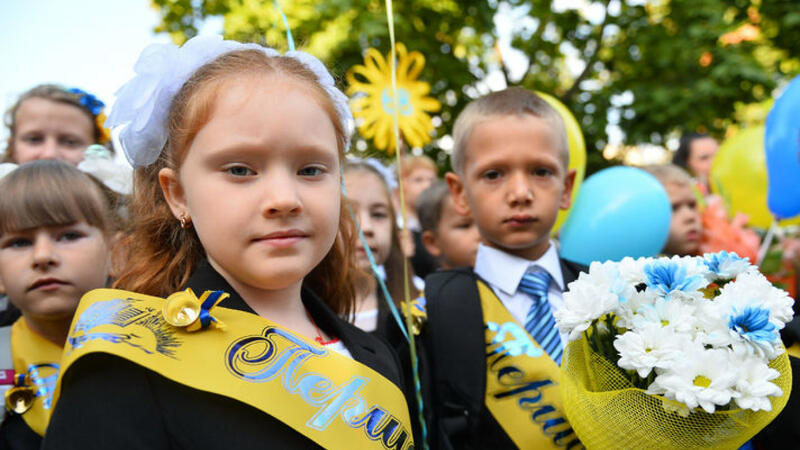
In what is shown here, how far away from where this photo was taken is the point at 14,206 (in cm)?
191

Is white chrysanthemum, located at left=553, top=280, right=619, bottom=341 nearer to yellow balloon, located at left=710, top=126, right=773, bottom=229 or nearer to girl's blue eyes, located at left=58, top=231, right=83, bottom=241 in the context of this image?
girl's blue eyes, located at left=58, top=231, right=83, bottom=241

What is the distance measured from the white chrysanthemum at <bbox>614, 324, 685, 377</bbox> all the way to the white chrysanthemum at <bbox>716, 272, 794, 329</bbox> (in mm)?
171

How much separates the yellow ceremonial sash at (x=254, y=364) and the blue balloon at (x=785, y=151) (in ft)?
7.88

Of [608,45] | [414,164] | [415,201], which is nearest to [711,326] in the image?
[415,201]

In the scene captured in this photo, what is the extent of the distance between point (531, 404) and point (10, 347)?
1610 mm

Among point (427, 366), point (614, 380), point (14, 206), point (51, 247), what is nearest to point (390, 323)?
point (427, 366)

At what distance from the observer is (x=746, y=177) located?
13.7ft

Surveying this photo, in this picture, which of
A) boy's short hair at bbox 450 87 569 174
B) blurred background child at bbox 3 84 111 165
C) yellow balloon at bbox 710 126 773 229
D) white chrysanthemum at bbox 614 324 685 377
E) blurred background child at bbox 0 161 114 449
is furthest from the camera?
yellow balloon at bbox 710 126 773 229

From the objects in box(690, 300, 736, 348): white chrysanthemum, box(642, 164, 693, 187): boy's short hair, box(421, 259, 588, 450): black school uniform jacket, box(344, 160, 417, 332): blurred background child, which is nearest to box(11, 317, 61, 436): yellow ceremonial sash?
box(421, 259, 588, 450): black school uniform jacket

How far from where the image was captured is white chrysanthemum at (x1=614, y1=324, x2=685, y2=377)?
1228 millimetres

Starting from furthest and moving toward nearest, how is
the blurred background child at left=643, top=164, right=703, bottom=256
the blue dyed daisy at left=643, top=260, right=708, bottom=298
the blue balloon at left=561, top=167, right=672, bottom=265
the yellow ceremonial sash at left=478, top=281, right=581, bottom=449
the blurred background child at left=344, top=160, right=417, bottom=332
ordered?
1. the blurred background child at left=643, top=164, right=703, bottom=256
2. the blurred background child at left=344, top=160, right=417, bottom=332
3. the blue balloon at left=561, top=167, right=672, bottom=265
4. the yellow ceremonial sash at left=478, top=281, right=581, bottom=449
5. the blue dyed daisy at left=643, top=260, right=708, bottom=298

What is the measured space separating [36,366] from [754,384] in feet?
6.26

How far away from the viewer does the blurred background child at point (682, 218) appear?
3773 millimetres

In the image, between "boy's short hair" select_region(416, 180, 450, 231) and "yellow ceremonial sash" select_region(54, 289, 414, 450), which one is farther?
"boy's short hair" select_region(416, 180, 450, 231)
